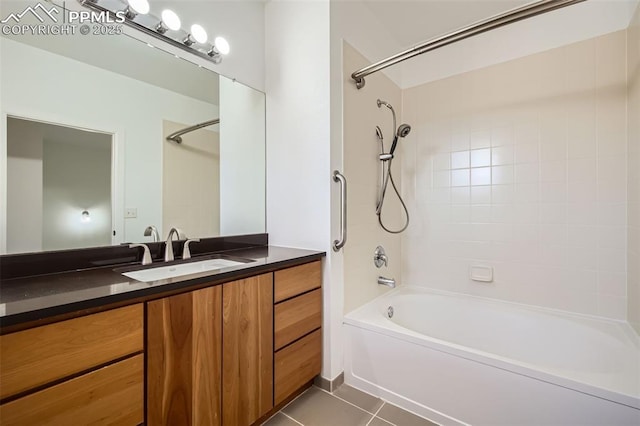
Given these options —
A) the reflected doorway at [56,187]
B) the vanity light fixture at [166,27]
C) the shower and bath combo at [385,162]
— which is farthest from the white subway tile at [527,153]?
the reflected doorway at [56,187]

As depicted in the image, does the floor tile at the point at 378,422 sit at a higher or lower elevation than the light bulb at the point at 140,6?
lower

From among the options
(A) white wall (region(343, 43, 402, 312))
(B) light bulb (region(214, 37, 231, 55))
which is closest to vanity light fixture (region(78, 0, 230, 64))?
(B) light bulb (region(214, 37, 231, 55))

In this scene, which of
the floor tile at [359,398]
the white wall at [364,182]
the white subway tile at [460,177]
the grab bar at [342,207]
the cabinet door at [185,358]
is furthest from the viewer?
the white subway tile at [460,177]

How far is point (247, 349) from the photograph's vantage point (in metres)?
1.23

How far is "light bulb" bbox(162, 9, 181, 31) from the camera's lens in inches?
54.9

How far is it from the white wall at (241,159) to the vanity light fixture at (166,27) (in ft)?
0.58

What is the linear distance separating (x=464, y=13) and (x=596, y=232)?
5.73 ft

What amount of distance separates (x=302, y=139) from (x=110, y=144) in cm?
103

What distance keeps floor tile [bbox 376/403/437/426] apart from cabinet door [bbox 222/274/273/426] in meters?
0.62

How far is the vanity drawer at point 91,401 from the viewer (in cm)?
70

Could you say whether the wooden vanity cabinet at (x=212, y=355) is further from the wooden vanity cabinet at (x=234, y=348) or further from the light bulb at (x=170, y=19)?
the light bulb at (x=170, y=19)

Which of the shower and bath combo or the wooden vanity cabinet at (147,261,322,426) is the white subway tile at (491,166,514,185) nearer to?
the shower and bath combo

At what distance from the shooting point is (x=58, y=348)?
74 cm

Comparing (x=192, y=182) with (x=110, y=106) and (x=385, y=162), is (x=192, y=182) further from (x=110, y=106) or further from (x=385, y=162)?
(x=385, y=162)
